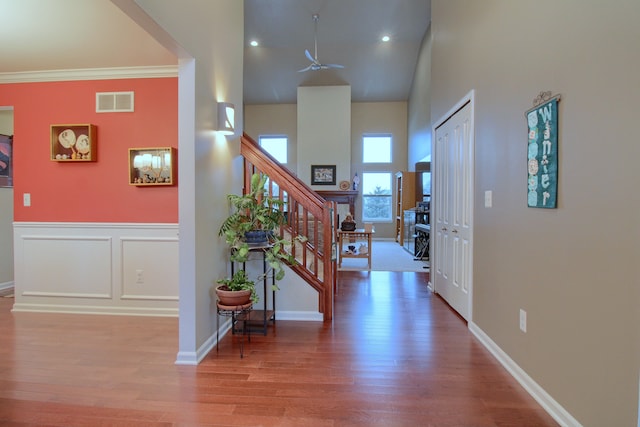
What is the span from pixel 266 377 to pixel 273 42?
7870 millimetres

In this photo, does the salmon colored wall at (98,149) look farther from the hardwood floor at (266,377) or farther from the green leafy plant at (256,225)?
the hardwood floor at (266,377)

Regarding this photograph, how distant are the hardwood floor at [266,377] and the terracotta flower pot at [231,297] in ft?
1.24

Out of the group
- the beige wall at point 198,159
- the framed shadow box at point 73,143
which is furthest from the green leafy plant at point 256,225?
the framed shadow box at point 73,143

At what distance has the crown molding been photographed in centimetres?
334

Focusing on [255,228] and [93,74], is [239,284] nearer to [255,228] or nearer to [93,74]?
[255,228]

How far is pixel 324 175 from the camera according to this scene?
→ 963 cm

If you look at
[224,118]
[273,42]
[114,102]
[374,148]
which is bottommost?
[224,118]

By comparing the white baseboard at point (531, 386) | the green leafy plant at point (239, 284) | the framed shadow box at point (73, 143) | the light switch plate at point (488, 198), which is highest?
the framed shadow box at point (73, 143)

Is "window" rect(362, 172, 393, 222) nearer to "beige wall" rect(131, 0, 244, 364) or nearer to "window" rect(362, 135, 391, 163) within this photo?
"window" rect(362, 135, 391, 163)

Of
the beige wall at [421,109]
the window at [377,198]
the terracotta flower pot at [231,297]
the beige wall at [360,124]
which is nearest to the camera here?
the terracotta flower pot at [231,297]

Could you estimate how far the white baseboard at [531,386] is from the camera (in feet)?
5.60

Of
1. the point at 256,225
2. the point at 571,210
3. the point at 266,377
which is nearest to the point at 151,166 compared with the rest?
the point at 256,225

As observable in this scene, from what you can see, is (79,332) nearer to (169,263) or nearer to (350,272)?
(169,263)

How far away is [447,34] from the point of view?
3.67 metres
